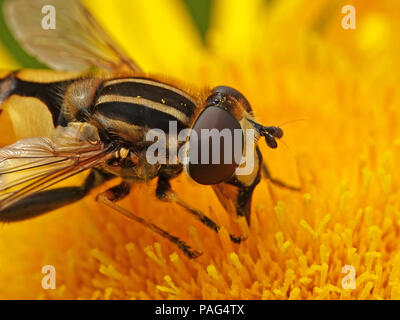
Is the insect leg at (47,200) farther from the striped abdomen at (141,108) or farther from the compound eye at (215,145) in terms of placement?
the compound eye at (215,145)

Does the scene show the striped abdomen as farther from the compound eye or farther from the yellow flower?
the yellow flower

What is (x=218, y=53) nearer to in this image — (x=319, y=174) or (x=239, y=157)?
(x=319, y=174)

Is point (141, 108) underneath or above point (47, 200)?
above

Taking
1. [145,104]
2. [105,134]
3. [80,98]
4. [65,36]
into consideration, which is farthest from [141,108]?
[65,36]

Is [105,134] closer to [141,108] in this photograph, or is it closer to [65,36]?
[141,108]

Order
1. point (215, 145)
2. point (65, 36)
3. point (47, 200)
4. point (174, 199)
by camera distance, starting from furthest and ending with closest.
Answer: point (65, 36), point (47, 200), point (174, 199), point (215, 145)
